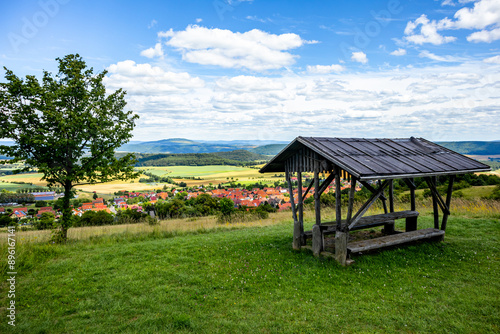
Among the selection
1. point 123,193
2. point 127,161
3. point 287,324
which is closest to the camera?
point 287,324

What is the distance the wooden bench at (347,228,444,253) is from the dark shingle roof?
7.22 ft

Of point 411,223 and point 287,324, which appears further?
point 411,223

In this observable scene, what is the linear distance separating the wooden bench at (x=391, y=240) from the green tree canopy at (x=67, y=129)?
10.1 metres

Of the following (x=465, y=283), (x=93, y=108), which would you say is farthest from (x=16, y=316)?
(x=465, y=283)

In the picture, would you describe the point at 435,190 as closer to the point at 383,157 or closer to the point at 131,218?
the point at 383,157

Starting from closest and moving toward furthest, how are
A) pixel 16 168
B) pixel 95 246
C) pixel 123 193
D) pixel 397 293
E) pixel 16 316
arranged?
pixel 16 316 < pixel 397 293 < pixel 95 246 < pixel 16 168 < pixel 123 193

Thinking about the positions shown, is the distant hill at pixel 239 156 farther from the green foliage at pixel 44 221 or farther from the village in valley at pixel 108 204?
the green foliage at pixel 44 221

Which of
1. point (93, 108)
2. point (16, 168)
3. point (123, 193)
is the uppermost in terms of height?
point (93, 108)

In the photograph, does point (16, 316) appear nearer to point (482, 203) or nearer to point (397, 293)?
point (397, 293)

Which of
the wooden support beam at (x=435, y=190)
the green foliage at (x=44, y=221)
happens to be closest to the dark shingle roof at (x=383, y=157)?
the wooden support beam at (x=435, y=190)

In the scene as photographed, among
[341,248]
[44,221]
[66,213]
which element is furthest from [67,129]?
[341,248]

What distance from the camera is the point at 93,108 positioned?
39.9 ft

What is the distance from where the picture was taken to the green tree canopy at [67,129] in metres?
11.0

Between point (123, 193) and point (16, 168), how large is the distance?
23.7 meters
